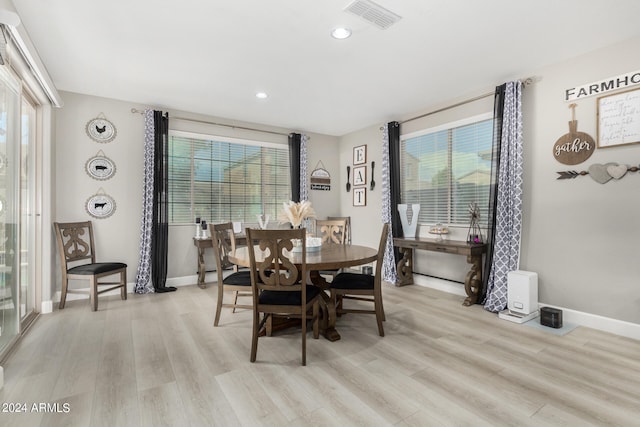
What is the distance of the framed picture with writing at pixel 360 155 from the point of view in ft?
18.6

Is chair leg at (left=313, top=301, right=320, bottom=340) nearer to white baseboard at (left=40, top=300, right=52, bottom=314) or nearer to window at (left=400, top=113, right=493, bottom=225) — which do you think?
window at (left=400, top=113, right=493, bottom=225)

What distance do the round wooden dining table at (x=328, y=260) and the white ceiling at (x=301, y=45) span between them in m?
1.90

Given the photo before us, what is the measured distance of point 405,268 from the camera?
185 inches

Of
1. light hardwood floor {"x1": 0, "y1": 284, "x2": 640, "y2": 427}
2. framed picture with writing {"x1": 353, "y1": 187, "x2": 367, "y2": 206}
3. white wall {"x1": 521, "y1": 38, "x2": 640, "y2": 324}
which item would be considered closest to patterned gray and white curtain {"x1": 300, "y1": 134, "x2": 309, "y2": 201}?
framed picture with writing {"x1": 353, "y1": 187, "x2": 367, "y2": 206}

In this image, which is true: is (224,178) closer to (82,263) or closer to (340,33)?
(82,263)

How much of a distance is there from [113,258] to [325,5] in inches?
161

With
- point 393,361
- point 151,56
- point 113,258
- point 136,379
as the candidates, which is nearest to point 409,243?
point 393,361

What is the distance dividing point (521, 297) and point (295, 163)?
153 inches

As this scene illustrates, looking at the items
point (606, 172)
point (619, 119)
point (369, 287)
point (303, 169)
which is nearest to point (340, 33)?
point (369, 287)

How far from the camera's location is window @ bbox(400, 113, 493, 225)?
3.98 meters

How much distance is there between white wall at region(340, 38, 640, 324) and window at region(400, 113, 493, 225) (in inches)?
21.1

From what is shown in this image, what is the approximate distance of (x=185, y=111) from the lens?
4.75 meters

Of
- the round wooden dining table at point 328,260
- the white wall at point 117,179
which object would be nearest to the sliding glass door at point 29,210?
the white wall at point 117,179

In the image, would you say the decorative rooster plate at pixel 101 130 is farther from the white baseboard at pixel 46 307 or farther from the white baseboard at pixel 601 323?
the white baseboard at pixel 601 323
